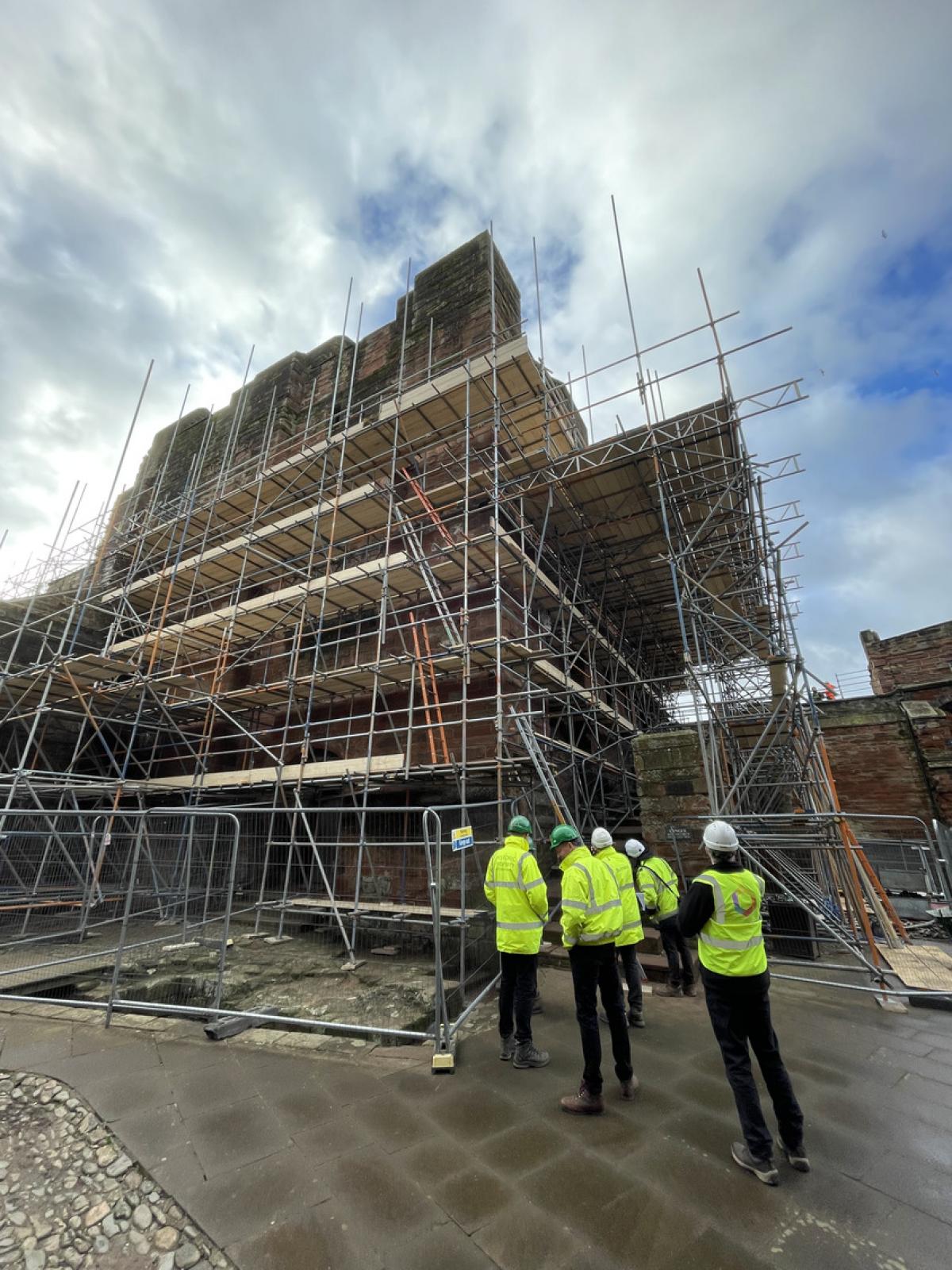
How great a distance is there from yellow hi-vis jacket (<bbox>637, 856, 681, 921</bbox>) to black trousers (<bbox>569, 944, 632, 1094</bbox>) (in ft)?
7.09

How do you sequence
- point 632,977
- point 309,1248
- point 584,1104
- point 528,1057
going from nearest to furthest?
1. point 309,1248
2. point 584,1104
3. point 528,1057
4. point 632,977

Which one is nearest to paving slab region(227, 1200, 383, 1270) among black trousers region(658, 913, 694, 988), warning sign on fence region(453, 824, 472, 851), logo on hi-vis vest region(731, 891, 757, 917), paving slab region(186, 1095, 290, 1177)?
paving slab region(186, 1095, 290, 1177)

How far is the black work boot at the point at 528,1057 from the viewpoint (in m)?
3.64

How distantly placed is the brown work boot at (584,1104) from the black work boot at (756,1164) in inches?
28.9

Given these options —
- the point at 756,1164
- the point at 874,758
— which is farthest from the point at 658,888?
the point at 874,758

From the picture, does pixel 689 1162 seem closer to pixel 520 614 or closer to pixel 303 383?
pixel 520 614

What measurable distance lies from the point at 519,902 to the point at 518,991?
581mm

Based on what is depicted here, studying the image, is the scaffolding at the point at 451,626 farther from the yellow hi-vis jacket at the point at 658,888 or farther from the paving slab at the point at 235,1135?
the paving slab at the point at 235,1135

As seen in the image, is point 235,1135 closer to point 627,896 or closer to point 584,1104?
point 584,1104

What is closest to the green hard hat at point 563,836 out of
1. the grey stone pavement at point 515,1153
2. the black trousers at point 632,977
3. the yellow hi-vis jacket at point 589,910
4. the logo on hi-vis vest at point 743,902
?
the yellow hi-vis jacket at point 589,910

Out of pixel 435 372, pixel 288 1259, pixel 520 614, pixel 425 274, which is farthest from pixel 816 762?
pixel 425 274

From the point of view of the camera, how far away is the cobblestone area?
2.07 meters

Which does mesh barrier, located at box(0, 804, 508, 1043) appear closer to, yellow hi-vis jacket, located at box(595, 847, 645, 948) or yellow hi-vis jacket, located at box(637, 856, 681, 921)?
yellow hi-vis jacket, located at box(595, 847, 645, 948)

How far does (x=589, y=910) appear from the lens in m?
3.31
